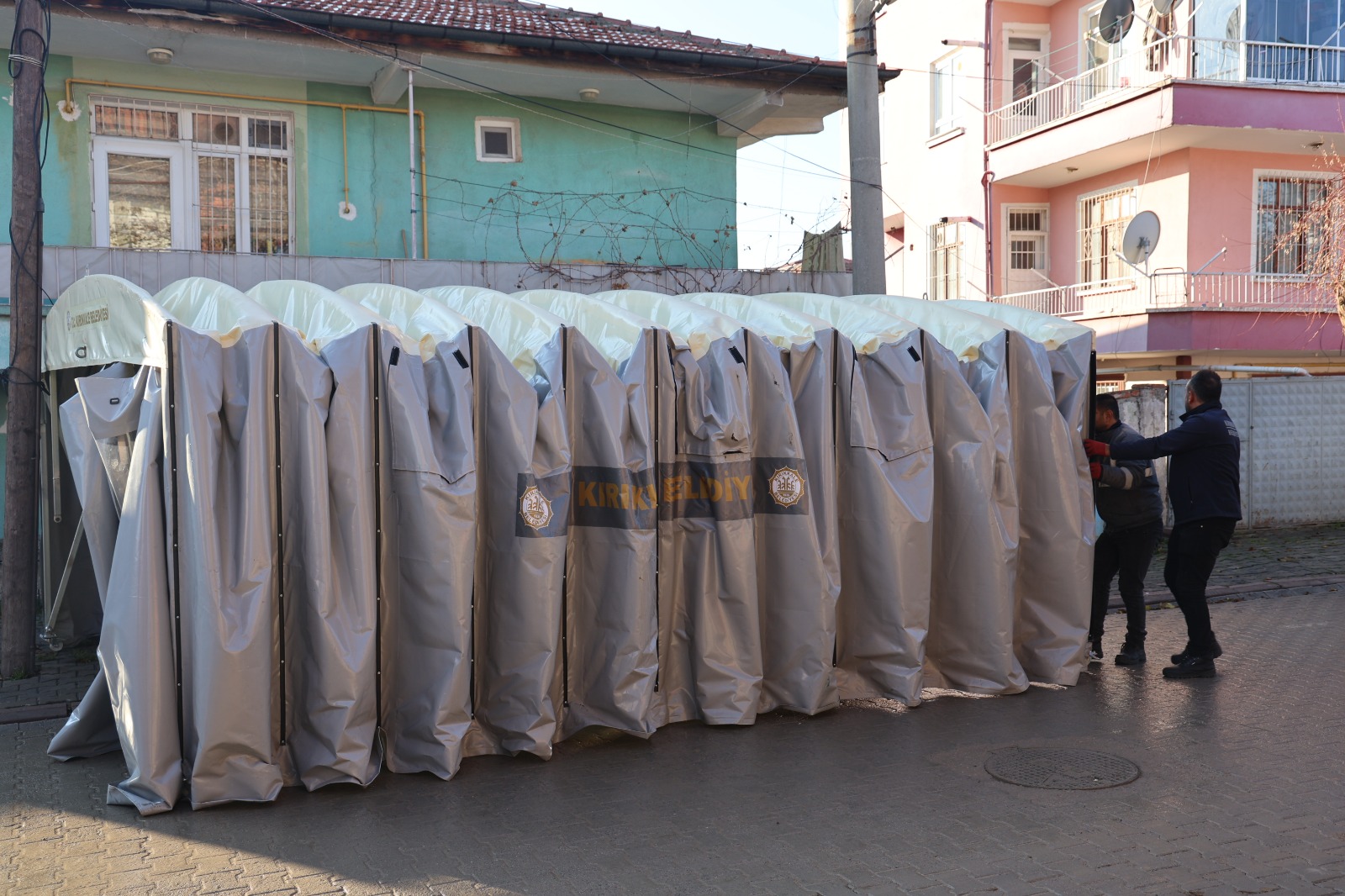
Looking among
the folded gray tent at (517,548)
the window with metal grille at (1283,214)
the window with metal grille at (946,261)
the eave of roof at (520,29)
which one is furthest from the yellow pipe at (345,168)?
the window with metal grille at (1283,214)

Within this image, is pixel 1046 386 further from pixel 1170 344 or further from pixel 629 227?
pixel 1170 344

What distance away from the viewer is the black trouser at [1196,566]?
23.6ft

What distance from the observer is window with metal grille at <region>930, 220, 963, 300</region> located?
2453cm

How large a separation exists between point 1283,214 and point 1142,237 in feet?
15.3

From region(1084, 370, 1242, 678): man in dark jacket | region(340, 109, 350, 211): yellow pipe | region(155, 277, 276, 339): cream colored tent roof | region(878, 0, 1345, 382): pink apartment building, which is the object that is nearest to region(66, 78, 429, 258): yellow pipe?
region(340, 109, 350, 211): yellow pipe

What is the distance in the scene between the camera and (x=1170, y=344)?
19234 mm

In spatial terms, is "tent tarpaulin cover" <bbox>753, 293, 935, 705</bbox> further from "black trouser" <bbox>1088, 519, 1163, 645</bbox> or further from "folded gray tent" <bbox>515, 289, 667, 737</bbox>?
"black trouser" <bbox>1088, 519, 1163, 645</bbox>

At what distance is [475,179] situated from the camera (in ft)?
45.0

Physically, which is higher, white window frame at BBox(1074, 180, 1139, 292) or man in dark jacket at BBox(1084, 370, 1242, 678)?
white window frame at BBox(1074, 180, 1139, 292)

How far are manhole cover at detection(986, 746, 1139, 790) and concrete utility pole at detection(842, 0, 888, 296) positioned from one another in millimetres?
5270

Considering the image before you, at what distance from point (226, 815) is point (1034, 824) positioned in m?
3.48

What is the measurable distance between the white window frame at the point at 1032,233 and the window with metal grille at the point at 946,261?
988 mm

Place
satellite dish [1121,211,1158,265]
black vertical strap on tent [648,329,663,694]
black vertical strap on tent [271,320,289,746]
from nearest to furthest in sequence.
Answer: black vertical strap on tent [271,320,289,746]
black vertical strap on tent [648,329,663,694]
satellite dish [1121,211,1158,265]

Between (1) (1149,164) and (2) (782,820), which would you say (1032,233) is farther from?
(2) (782,820)
